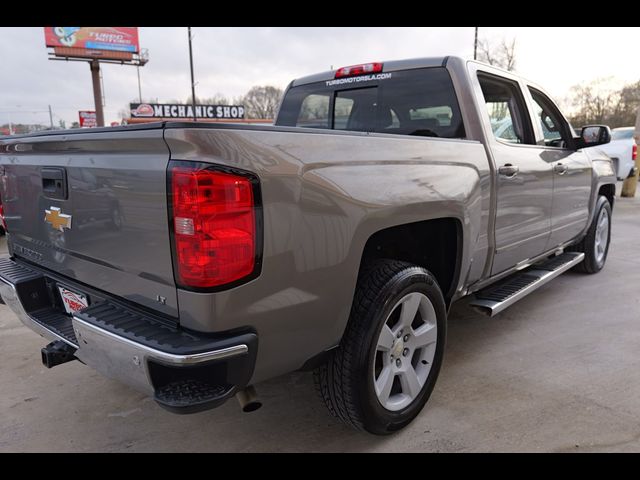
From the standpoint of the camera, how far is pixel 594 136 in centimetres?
418

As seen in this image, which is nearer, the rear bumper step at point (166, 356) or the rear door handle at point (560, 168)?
the rear bumper step at point (166, 356)

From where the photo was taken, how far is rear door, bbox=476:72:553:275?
3039mm

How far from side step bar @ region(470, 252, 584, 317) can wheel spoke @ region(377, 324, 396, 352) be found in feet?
3.31

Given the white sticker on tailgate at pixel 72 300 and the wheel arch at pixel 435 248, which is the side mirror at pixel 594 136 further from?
the white sticker on tailgate at pixel 72 300

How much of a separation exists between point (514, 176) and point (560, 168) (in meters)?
0.96

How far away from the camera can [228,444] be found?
2359mm

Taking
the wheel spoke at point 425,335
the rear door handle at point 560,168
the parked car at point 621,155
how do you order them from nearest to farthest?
1. the wheel spoke at point 425,335
2. the rear door handle at point 560,168
3. the parked car at point 621,155

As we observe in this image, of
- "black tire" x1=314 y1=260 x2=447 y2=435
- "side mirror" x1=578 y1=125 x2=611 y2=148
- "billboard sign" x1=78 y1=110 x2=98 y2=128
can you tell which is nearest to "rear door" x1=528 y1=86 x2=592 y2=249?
"side mirror" x1=578 y1=125 x2=611 y2=148

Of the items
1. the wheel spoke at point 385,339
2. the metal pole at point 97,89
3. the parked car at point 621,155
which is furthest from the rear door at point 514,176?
the metal pole at point 97,89

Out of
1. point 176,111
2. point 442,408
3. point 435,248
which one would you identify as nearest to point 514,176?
point 435,248

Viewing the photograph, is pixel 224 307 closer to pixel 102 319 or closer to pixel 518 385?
pixel 102 319

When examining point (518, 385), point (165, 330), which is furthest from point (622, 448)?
point (165, 330)

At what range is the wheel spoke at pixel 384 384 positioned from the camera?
2252 mm

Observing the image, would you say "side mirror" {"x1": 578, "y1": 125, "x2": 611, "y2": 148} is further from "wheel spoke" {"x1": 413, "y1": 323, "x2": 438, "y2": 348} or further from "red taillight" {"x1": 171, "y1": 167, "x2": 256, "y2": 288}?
"red taillight" {"x1": 171, "y1": 167, "x2": 256, "y2": 288}
